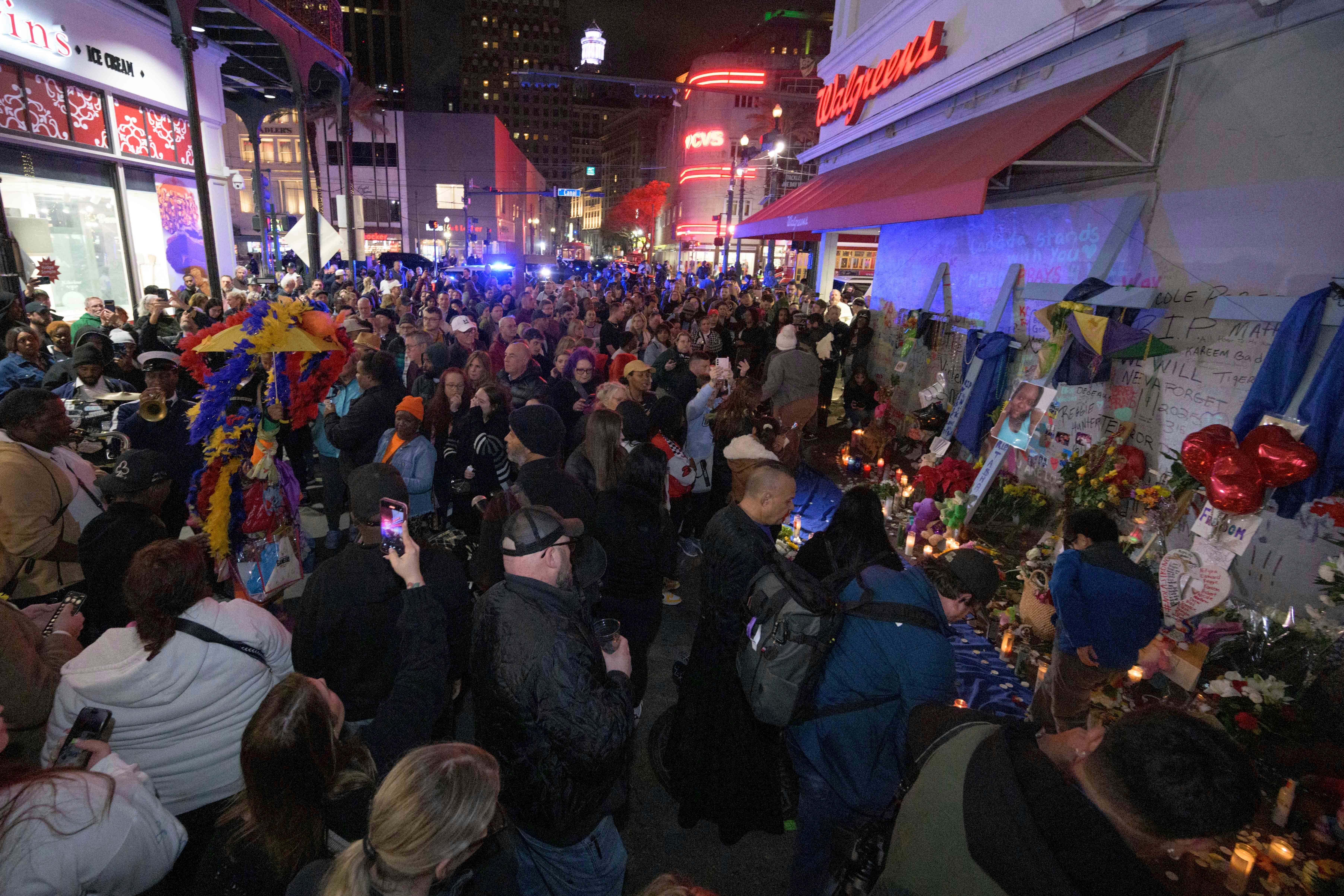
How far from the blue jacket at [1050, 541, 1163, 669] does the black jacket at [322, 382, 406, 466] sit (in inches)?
192

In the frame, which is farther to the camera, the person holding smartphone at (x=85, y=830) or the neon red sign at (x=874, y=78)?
the neon red sign at (x=874, y=78)

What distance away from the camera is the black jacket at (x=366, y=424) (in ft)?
17.3

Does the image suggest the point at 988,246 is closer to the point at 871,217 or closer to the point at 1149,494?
the point at 871,217

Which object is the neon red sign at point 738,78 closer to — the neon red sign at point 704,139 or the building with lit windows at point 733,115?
the building with lit windows at point 733,115

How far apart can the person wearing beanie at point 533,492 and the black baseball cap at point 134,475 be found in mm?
1739

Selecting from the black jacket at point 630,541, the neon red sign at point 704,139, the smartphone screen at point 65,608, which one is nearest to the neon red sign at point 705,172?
the neon red sign at point 704,139

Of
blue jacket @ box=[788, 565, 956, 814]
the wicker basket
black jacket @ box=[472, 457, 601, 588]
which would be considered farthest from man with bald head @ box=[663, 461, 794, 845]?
the wicker basket

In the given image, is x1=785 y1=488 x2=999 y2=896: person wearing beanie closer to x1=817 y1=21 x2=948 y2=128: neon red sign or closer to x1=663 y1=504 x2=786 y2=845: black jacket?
x1=663 y1=504 x2=786 y2=845: black jacket

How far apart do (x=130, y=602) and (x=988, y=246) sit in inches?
375

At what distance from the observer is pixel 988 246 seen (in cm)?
875

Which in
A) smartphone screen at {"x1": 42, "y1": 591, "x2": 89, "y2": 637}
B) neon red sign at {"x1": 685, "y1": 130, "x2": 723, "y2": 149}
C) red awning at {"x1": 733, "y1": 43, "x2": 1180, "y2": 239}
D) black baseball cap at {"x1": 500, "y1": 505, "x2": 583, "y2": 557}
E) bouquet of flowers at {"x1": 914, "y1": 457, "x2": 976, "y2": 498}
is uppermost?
neon red sign at {"x1": 685, "y1": 130, "x2": 723, "y2": 149}

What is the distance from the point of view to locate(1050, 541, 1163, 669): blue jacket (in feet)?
11.5

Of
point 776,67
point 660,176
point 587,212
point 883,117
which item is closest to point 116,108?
point 883,117

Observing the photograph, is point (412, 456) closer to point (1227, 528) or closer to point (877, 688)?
point (877, 688)
